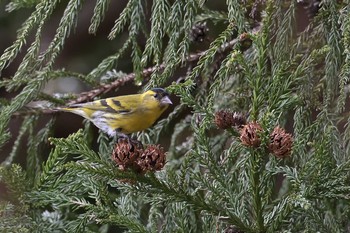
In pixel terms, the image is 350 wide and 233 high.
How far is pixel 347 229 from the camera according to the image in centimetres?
218

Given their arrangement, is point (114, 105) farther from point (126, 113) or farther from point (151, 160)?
point (151, 160)

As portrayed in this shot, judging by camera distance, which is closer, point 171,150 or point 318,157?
point 318,157

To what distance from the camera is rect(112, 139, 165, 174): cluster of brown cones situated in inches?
69.1

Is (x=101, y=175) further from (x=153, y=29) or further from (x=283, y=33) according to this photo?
(x=283, y=33)

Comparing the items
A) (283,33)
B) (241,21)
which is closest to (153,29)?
(241,21)

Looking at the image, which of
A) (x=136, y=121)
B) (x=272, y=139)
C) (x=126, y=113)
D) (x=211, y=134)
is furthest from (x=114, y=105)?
(x=272, y=139)

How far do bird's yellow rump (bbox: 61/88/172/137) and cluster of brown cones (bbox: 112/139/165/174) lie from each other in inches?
38.5

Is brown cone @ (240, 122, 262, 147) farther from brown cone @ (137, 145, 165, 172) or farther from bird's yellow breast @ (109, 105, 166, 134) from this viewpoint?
bird's yellow breast @ (109, 105, 166, 134)

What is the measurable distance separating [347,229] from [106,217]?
81cm

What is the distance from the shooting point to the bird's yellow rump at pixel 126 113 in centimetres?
282

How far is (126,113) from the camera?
301 centimetres

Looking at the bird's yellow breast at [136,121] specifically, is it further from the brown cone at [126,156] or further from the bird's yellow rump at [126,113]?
the brown cone at [126,156]

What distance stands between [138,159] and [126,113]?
4.10ft

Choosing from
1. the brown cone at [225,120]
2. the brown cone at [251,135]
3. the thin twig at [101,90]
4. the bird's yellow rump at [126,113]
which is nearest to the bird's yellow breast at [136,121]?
the bird's yellow rump at [126,113]
